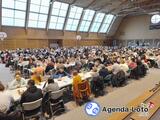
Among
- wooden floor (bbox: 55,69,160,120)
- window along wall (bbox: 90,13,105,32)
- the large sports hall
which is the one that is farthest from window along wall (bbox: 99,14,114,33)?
wooden floor (bbox: 55,69,160,120)

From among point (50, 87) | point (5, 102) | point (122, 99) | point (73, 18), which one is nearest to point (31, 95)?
point (5, 102)

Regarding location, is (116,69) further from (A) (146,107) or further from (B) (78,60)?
(A) (146,107)

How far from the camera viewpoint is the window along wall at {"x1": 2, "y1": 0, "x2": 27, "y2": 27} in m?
23.1

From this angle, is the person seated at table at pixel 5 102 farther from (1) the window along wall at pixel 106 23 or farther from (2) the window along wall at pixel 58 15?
(1) the window along wall at pixel 106 23

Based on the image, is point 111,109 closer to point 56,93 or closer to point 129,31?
point 56,93

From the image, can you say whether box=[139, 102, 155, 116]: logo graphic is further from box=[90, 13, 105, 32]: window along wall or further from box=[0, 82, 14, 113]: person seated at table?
box=[90, 13, 105, 32]: window along wall

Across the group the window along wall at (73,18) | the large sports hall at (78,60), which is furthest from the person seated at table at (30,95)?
the window along wall at (73,18)

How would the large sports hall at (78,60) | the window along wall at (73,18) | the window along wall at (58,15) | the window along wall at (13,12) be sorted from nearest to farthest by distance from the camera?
1. the large sports hall at (78,60)
2. the window along wall at (13,12)
3. the window along wall at (58,15)
4. the window along wall at (73,18)

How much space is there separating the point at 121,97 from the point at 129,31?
3466cm

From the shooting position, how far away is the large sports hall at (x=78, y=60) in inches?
246

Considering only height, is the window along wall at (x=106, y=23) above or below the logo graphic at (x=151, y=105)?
above

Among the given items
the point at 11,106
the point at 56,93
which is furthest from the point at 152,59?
the point at 11,106

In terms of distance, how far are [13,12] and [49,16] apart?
4.73 meters

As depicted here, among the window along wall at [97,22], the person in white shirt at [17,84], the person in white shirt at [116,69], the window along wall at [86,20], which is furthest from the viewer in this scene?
the window along wall at [97,22]
